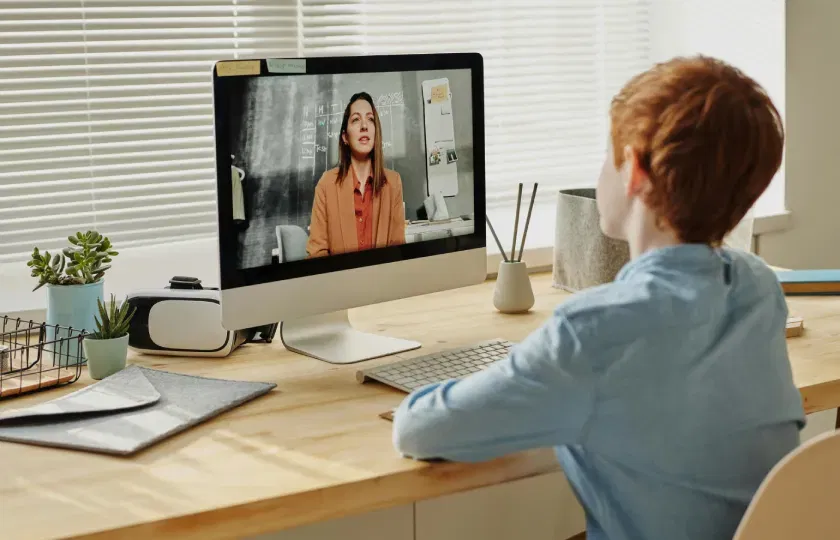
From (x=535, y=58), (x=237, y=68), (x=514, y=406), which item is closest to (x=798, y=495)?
(x=514, y=406)

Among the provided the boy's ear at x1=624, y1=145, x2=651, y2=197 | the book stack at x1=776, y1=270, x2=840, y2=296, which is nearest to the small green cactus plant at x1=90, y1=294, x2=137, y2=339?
the boy's ear at x1=624, y1=145, x2=651, y2=197

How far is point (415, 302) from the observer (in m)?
2.25

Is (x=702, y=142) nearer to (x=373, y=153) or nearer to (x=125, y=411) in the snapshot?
(x=373, y=153)

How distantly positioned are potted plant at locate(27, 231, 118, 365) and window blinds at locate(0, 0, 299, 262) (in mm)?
340

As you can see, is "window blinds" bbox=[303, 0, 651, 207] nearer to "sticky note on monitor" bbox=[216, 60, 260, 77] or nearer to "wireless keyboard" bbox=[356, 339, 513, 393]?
"sticky note on monitor" bbox=[216, 60, 260, 77]

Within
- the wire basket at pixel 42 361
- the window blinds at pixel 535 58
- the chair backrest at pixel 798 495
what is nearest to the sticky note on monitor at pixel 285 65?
the wire basket at pixel 42 361

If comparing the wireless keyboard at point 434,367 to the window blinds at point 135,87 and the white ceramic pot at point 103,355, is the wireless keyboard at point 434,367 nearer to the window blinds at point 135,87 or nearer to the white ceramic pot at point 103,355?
the white ceramic pot at point 103,355

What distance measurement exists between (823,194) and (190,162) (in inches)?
69.1

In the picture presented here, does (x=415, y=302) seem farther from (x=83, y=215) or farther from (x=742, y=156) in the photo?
(x=742, y=156)

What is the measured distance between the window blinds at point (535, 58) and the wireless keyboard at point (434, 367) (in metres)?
0.93

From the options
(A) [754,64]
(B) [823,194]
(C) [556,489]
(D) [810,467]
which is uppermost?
(A) [754,64]

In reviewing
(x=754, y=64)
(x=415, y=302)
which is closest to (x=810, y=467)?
(x=415, y=302)

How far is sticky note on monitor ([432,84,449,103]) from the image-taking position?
6.17 ft

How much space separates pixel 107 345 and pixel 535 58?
147 centimetres
